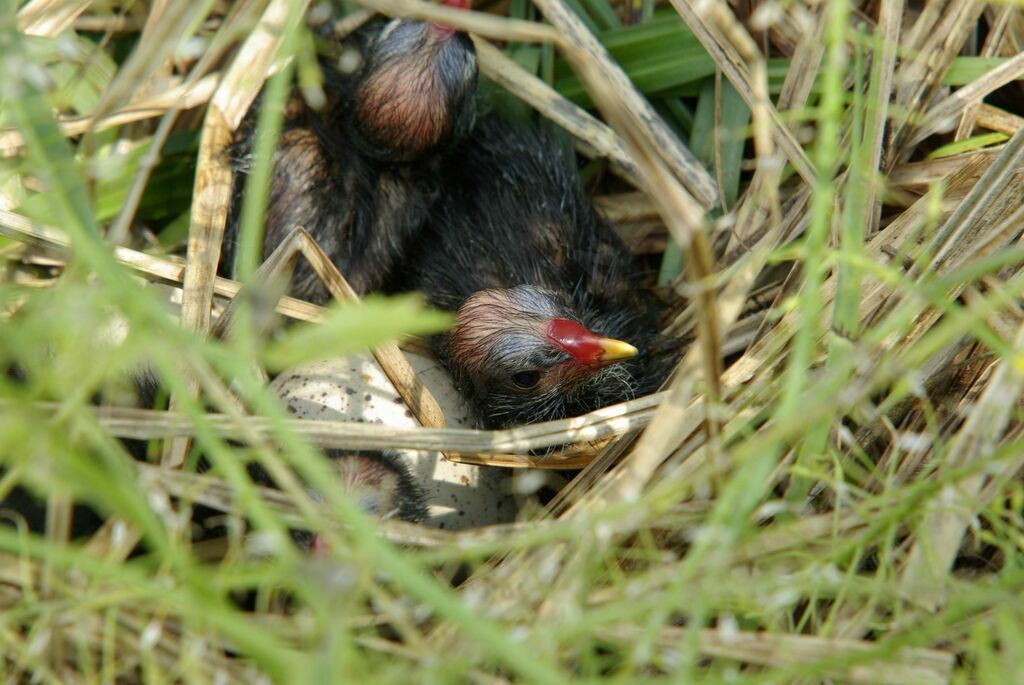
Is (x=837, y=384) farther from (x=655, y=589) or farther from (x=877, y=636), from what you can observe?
(x=877, y=636)

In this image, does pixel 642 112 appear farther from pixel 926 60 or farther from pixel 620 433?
pixel 620 433

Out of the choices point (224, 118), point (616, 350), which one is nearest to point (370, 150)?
point (224, 118)

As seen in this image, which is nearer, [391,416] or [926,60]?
[391,416]

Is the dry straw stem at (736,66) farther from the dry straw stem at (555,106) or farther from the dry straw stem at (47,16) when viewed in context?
the dry straw stem at (47,16)

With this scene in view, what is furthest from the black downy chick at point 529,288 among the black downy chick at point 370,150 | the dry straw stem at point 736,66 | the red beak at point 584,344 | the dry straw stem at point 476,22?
the dry straw stem at point 476,22

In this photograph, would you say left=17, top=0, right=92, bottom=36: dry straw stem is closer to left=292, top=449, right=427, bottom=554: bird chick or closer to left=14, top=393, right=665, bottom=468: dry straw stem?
left=14, top=393, right=665, bottom=468: dry straw stem

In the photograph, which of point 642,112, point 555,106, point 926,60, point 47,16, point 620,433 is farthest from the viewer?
point 555,106
